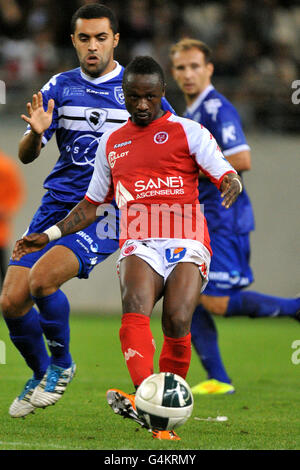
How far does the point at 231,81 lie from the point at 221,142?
7443 millimetres

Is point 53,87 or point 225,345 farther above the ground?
point 53,87

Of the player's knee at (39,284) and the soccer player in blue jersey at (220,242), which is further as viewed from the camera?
the soccer player in blue jersey at (220,242)

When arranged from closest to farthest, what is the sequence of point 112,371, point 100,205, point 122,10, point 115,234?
point 100,205, point 115,234, point 112,371, point 122,10

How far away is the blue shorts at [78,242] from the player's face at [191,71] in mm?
2229

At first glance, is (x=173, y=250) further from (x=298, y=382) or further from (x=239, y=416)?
(x=298, y=382)

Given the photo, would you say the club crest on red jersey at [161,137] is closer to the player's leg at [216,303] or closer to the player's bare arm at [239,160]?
the player's bare arm at [239,160]

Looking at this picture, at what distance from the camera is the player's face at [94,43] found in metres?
5.71

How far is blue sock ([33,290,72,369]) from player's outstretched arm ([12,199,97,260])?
0.56 m

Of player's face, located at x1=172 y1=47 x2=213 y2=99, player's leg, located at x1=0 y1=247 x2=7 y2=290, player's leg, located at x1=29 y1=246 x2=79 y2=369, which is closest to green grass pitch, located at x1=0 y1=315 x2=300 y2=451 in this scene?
player's leg, located at x1=29 y1=246 x2=79 y2=369

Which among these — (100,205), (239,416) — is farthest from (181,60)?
(239,416)

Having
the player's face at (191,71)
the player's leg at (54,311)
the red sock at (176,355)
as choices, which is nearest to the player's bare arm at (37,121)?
the player's leg at (54,311)

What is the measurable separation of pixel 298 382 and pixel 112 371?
5.78ft

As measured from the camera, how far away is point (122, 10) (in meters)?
15.6

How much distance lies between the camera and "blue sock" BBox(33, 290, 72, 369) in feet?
18.1
